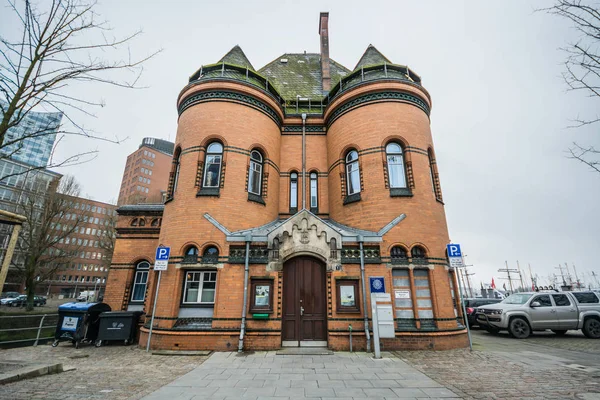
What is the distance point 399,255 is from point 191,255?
7.61 m

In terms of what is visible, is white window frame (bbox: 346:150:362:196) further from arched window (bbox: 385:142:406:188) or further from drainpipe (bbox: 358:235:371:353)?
drainpipe (bbox: 358:235:371:353)

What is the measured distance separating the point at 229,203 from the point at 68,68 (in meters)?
6.04

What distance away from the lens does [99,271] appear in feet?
195

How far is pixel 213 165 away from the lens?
36.0 ft

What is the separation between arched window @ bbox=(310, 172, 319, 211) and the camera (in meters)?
12.4

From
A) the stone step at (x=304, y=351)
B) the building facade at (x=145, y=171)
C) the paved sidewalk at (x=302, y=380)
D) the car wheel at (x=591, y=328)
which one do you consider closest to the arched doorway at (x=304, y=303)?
the stone step at (x=304, y=351)

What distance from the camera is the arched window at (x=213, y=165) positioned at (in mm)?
10733

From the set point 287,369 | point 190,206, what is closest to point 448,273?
point 287,369

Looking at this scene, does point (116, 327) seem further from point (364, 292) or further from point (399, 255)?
point (399, 255)

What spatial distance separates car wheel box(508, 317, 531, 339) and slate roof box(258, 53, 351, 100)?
571 inches

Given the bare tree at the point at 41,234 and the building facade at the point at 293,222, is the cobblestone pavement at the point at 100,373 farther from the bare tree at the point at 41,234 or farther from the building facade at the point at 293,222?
the bare tree at the point at 41,234

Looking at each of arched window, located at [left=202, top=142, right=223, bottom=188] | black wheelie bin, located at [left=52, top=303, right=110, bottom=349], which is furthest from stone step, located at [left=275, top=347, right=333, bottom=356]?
black wheelie bin, located at [left=52, top=303, right=110, bottom=349]

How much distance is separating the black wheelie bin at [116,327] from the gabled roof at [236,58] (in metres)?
11.5

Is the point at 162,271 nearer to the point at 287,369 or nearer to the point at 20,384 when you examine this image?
the point at 20,384
